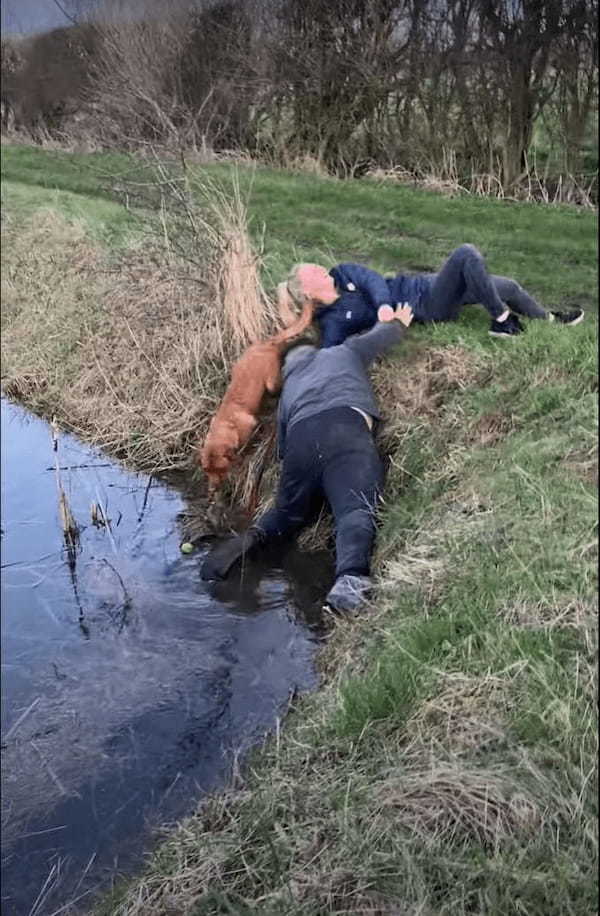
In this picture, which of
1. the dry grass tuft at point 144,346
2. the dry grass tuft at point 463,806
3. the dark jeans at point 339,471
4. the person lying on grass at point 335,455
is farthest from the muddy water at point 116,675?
the dry grass tuft at point 463,806

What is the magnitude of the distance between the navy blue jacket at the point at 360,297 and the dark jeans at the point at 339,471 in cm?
83

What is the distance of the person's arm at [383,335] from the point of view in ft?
19.2

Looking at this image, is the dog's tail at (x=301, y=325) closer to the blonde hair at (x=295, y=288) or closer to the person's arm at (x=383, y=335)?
the blonde hair at (x=295, y=288)

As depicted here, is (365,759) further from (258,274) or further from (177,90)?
(258,274)

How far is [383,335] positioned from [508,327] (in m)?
0.92

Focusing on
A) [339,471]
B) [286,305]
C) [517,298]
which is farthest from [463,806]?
[286,305]

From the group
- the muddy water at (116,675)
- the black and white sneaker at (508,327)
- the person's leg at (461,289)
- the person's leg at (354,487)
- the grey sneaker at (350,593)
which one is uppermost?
the person's leg at (461,289)

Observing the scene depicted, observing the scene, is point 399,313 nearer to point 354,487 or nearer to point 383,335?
point 383,335

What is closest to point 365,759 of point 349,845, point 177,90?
point 349,845

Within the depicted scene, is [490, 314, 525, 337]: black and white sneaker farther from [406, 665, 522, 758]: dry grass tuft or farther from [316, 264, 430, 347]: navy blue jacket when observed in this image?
[406, 665, 522, 758]: dry grass tuft

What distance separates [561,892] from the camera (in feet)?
7.23

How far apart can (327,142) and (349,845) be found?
2312mm

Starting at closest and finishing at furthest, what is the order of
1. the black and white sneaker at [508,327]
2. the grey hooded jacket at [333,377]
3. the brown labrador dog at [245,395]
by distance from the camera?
the black and white sneaker at [508,327] < the grey hooded jacket at [333,377] < the brown labrador dog at [245,395]

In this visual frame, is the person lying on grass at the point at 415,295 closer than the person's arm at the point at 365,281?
Yes
